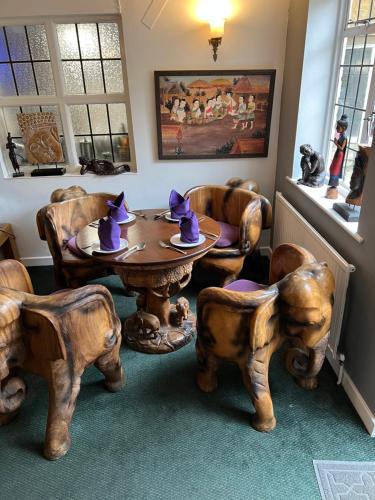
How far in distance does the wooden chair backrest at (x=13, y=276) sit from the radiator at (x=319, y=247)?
173cm

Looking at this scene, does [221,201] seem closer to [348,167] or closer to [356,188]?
[348,167]

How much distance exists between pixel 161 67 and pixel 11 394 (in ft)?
8.53

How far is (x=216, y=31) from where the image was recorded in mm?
2760

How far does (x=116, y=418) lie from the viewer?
1.98m

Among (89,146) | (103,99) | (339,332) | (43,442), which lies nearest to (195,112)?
(103,99)

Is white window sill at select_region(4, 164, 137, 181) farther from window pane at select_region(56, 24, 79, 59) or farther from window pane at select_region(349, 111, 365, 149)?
window pane at select_region(349, 111, 365, 149)

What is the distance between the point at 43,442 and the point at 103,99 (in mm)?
2678

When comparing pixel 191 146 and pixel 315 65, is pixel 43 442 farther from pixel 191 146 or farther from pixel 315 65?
pixel 315 65

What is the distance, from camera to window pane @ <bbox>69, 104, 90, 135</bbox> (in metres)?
3.27

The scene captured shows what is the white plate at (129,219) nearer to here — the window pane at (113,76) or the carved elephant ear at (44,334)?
the carved elephant ear at (44,334)

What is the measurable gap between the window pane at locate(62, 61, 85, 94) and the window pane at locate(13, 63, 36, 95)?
0.29 m

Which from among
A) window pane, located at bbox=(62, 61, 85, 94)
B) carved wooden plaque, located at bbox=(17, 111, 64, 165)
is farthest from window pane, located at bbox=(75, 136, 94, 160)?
window pane, located at bbox=(62, 61, 85, 94)

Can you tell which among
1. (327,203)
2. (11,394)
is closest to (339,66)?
(327,203)

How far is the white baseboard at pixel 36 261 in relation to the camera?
361 cm
